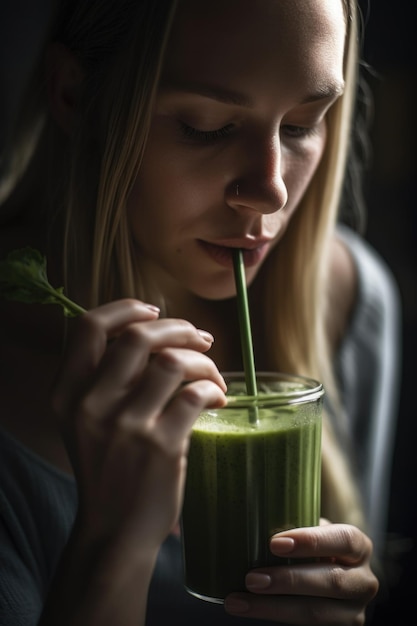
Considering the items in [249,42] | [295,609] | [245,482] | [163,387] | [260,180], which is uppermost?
[249,42]

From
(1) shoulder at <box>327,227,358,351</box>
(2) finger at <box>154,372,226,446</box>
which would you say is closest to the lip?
(2) finger at <box>154,372,226,446</box>

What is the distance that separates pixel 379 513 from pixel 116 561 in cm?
78

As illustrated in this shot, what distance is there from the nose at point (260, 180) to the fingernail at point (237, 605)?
1.19ft

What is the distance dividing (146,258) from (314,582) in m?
0.37

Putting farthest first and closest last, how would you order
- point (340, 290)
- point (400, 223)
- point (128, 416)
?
point (400, 223) → point (340, 290) → point (128, 416)

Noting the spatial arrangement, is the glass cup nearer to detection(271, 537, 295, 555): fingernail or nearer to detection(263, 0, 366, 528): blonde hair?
detection(271, 537, 295, 555): fingernail

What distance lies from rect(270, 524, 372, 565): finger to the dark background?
452 mm

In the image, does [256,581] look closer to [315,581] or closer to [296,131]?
[315,581]

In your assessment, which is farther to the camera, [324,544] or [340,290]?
[340,290]

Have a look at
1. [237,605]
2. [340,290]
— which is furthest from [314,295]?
[237,605]

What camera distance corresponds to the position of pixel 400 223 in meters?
1.48

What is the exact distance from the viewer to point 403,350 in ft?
5.27

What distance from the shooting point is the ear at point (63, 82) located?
726 mm

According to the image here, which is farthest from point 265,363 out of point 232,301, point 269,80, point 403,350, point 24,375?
point 403,350
